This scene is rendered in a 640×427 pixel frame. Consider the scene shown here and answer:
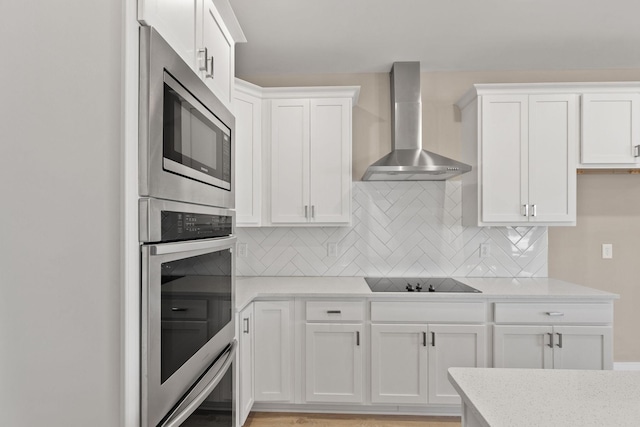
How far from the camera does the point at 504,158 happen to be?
2811 mm

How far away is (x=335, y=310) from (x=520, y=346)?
123 centimetres

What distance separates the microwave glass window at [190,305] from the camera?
1.03 metres

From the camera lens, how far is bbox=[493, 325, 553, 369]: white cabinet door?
8.26 ft

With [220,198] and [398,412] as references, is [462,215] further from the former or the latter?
[220,198]

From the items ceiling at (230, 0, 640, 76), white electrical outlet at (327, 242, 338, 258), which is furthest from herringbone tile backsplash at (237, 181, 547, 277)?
ceiling at (230, 0, 640, 76)

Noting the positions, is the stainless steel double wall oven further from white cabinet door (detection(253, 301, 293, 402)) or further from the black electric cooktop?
the black electric cooktop

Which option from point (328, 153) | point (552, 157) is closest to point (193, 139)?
point (328, 153)

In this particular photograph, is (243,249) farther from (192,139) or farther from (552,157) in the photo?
(552,157)

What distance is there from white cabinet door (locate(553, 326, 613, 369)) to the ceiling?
6.35 ft

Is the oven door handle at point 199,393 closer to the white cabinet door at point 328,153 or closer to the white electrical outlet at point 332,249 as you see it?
the white cabinet door at point 328,153

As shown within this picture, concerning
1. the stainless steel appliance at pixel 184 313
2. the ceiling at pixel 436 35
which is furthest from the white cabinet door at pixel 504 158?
the stainless steel appliance at pixel 184 313

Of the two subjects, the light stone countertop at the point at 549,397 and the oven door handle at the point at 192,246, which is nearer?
the light stone countertop at the point at 549,397

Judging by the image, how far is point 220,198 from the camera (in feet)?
4.90

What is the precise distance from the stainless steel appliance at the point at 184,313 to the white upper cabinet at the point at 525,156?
80.9 inches
